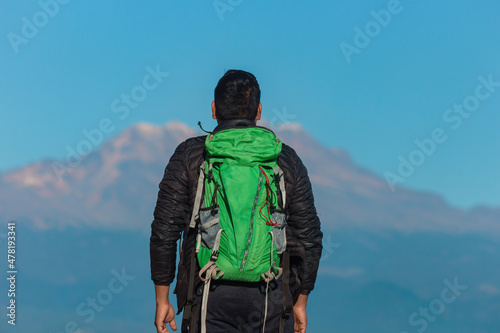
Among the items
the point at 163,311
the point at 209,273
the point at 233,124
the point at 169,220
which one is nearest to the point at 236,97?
the point at 233,124

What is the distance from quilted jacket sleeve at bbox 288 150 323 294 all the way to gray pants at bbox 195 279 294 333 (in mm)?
469

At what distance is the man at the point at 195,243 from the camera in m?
5.05

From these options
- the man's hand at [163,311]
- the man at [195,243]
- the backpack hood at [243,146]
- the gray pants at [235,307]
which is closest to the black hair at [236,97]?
the man at [195,243]

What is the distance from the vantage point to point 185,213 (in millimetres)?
5195

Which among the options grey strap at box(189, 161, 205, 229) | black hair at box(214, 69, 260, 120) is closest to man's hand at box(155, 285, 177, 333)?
grey strap at box(189, 161, 205, 229)

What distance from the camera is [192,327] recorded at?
509 centimetres

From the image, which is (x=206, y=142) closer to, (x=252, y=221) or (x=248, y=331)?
(x=252, y=221)

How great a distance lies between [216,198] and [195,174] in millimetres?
268

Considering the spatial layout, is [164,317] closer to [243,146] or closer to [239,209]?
[239,209]

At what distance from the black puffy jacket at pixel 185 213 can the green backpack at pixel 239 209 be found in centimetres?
13

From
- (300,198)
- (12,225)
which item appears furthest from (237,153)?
(12,225)

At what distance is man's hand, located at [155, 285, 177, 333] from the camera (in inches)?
201

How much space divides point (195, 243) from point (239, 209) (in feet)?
1.42

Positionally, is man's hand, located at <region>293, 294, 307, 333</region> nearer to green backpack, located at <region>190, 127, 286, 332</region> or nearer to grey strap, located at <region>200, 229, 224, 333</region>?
green backpack, located at <region>190, 127, 286, 332</region>
